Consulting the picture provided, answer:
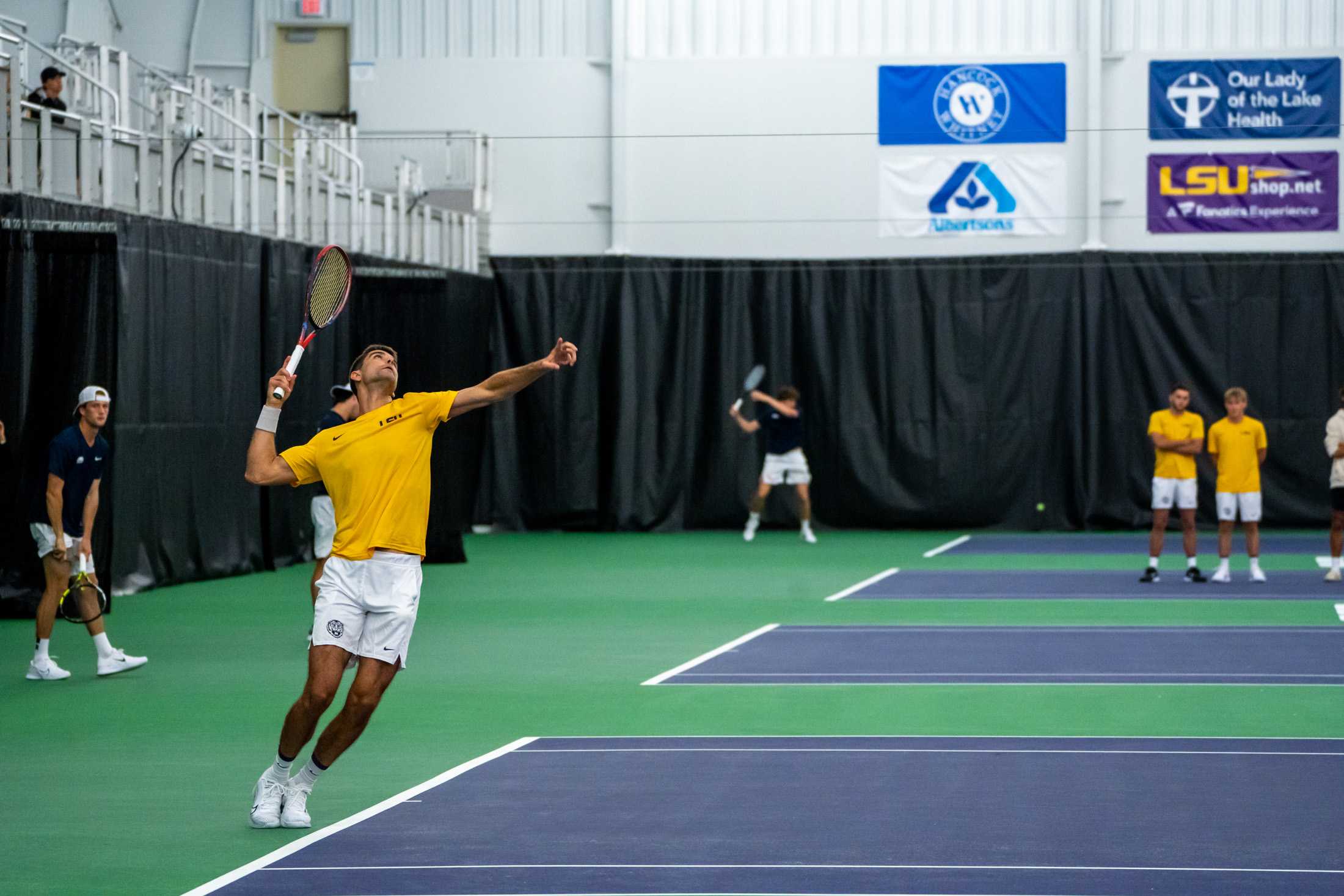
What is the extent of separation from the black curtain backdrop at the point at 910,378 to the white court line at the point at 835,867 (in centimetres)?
Result: 1926

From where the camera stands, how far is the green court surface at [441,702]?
7223 millimetres

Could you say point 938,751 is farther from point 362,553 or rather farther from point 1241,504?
A: point 1241,504

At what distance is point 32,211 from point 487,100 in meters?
12.4

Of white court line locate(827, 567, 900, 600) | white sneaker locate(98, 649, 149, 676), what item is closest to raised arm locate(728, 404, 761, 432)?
white court line locate(827, 567, 900, 600)

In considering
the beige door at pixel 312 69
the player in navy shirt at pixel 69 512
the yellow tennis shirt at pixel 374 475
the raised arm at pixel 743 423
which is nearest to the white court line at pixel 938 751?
the yellow tennis shirt at pixel 374 475

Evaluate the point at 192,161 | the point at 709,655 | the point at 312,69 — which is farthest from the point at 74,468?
the point at 312,69

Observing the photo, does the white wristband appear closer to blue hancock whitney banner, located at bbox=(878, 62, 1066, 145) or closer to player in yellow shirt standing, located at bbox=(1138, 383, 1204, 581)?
player in yellow shirt standing, located at bbox=(1138, 383, 1204, 581)

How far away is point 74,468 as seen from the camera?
11.2 metres

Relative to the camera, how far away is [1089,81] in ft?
82.0

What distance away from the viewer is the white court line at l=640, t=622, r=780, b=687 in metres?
11.2

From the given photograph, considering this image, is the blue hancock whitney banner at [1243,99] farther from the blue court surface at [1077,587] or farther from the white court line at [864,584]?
the white court line at [864,584]

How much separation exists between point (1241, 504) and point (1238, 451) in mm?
479

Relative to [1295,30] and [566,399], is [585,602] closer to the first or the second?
[566,399]

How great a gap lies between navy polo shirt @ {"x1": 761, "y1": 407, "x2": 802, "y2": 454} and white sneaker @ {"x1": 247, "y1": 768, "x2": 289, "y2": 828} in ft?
52.7
